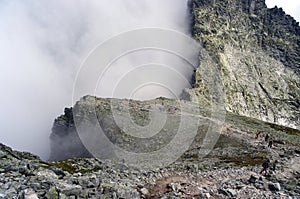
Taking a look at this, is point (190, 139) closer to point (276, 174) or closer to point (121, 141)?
point (121, 141)

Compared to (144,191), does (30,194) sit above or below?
above

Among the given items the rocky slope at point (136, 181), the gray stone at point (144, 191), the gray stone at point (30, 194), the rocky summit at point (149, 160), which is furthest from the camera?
the gray stone at point (144, 191)

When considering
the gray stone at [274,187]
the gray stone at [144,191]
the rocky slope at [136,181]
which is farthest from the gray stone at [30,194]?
the gray stone at [274,187]

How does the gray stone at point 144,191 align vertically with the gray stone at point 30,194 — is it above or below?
below

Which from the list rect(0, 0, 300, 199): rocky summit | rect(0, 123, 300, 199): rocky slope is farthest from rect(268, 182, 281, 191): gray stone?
rect(0, 0, 300, 199): rocky summit

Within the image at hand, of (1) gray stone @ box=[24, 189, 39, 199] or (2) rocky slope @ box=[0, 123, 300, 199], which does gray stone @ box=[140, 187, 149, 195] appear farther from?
(1) gray stone @ box=[24, 189, 39, 199]

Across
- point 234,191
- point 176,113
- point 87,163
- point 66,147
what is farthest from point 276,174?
point 66,147

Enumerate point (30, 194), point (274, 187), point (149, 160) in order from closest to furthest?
1. point (30, 194)
2. point (274, 187)
3. point (149, 160)

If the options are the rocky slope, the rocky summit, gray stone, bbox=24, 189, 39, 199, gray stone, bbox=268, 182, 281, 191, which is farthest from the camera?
gray stone, bbox=268, 182, 281, 191

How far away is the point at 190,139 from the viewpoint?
280 feet

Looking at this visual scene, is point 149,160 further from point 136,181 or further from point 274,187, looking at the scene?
point 274,187

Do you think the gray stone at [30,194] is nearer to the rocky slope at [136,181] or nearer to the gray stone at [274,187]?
the rocky slope at [136,181]

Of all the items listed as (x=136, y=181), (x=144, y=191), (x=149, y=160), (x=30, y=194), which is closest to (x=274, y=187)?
(x=144, y=191)

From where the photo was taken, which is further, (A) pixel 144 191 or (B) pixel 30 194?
(A) pixel 144 191
